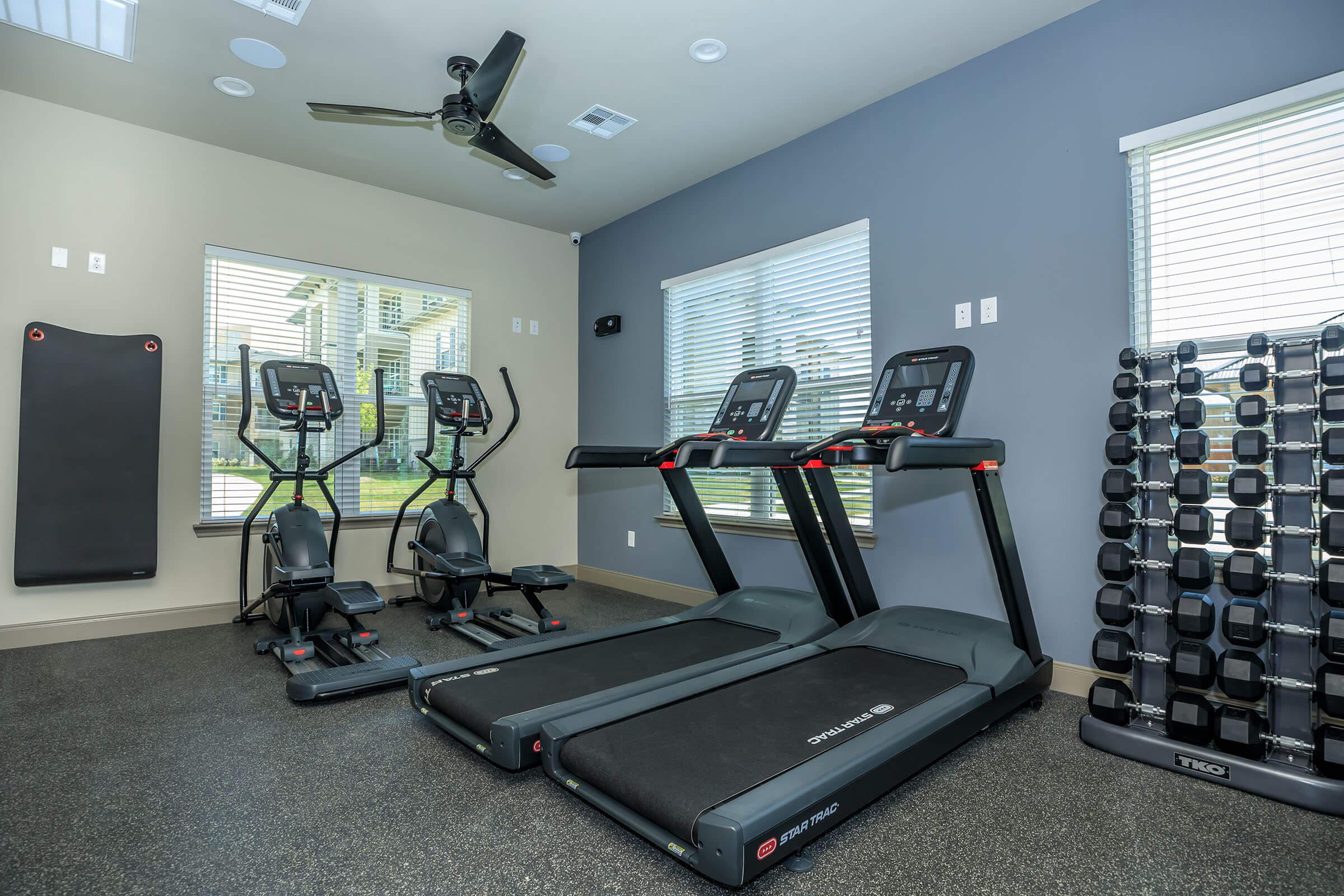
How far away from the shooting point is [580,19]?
9.52 ft

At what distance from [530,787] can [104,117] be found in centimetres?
441

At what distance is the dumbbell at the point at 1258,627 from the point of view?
1883mm

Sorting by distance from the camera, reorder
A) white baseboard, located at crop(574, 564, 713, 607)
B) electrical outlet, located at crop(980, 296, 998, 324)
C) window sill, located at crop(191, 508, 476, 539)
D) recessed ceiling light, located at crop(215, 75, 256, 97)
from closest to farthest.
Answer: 1. electrical outlet, located at crop(980, 296, 998, 324)
2. recessed ceiling light, located at crop(215, 75, 256, 97)
3. window sill, located at crop(191, 508, 476, 539)
4. white baseboard, located at crop(574, 564, 713, 607)

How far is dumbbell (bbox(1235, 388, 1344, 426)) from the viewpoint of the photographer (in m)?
1.92

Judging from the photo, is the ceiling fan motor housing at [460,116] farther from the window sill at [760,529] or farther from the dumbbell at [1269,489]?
the dumbbell at [1269,489]

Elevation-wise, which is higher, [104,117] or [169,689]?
[104,117]

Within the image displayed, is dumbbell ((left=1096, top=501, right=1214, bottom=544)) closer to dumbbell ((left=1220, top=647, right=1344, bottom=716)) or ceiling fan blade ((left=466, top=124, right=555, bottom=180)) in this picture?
dumbbell ((left=1220, top=647, right=1344, bottom=716))

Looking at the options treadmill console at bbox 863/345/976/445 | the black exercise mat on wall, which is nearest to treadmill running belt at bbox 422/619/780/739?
treadmill console at bbox 863/345/976/445

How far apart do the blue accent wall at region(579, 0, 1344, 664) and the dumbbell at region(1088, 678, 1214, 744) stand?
551 mm

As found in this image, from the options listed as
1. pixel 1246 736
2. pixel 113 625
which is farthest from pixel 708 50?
pixel 113 625

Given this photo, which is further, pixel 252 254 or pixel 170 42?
pixel 252 254

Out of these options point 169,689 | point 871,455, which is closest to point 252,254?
point 169,689

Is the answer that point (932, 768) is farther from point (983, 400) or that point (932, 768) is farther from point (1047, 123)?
point (1047, 123)

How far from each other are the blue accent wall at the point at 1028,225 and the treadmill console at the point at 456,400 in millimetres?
2040
